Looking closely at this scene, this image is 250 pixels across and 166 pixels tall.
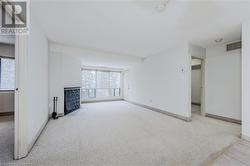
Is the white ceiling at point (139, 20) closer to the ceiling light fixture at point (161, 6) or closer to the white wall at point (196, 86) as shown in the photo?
the ceiling light fixture at point (161, 6)

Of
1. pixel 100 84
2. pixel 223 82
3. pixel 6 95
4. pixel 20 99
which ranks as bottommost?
pixel 6 95

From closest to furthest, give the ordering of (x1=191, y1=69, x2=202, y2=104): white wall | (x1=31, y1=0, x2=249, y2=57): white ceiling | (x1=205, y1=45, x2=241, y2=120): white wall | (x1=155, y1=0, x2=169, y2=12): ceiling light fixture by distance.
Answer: (x1=155, y1=0, x2=169, y2=12): ceiling light fixture, (x1=31, y1=0, x2=249, y2=57): white ceiling, (x1=205, y1=45, x2=241, y2=120): white wall, (x1=191, y1=69, x2=202, y2=104): white wall

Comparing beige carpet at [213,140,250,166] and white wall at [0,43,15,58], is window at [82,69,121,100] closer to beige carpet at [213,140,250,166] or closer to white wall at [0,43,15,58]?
white wall at [0,43,15,58]

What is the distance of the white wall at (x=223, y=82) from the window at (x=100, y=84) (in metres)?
5.88

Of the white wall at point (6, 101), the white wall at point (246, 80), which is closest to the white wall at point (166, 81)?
the white wall at point (246, 80)

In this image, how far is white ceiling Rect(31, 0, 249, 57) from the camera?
6.42 feet

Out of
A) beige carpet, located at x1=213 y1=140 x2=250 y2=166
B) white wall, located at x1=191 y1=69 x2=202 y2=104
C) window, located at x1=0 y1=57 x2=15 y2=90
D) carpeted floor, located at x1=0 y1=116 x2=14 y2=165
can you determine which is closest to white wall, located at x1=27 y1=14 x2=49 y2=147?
carpeted floor, located at x1=0 y1=116 x2=14 y2=165

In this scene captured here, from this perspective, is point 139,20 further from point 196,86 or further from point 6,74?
point 196,86

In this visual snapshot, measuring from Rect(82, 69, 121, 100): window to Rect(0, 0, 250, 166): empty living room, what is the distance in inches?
98.2

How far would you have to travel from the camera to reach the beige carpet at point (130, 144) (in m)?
1.75

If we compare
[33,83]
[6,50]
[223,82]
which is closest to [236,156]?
[223,82]

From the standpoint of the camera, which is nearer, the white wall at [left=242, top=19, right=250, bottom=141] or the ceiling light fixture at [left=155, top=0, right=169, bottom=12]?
the ceiling light fixture at [left=155, top=0, right=169, bottom=12]

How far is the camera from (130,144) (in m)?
2.23

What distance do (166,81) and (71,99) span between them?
3.89 meters
